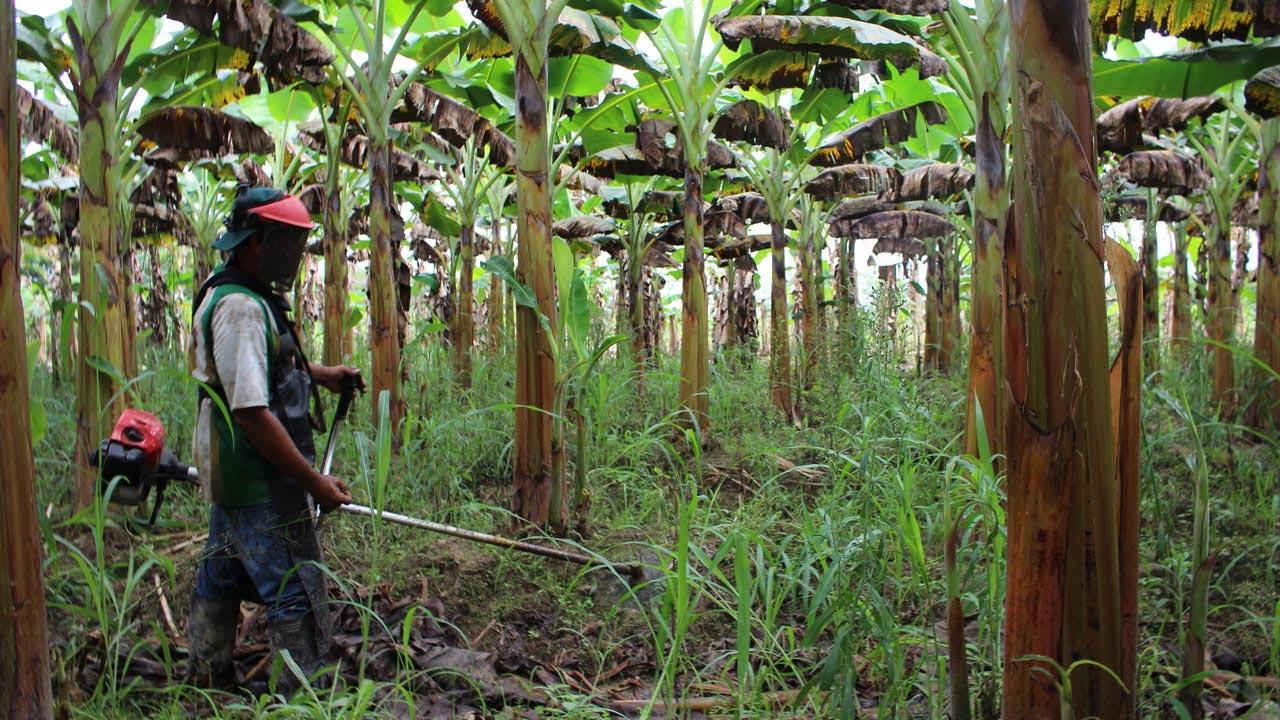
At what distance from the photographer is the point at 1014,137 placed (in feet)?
6.37

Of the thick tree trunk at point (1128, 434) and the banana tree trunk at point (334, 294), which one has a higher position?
the banana tree trunk at point (334, 294)

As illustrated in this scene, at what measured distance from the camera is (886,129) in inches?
330

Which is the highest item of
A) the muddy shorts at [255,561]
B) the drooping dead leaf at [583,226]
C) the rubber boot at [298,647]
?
the drooping dead leaf at [583,226]

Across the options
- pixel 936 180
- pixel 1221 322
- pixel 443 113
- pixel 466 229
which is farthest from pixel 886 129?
pixel 466 229

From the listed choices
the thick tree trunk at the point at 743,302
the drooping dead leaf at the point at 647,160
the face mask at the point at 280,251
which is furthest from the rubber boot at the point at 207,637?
the thick tree trunk at the point at 743,302

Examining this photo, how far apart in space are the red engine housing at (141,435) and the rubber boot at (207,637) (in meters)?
0.53

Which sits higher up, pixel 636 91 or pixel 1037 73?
pixel 636 91

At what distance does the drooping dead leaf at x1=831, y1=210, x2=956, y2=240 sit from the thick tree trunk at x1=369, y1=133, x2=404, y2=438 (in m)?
8.52

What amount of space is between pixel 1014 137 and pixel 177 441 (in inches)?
217

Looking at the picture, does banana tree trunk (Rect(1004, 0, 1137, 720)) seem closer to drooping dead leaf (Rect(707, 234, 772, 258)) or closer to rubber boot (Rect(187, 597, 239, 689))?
rubber boot (Rect(187, 597, 239, 689))

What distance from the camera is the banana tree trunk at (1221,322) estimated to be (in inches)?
290

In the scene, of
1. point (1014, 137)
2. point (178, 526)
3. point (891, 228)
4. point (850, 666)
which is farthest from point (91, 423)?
point (891, 228)

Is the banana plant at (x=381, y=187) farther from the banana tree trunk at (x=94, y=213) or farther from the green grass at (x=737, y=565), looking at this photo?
the banana tree trunk at (x=94, y=213)

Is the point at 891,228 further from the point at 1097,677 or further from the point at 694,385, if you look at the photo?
the point at 1097,677
